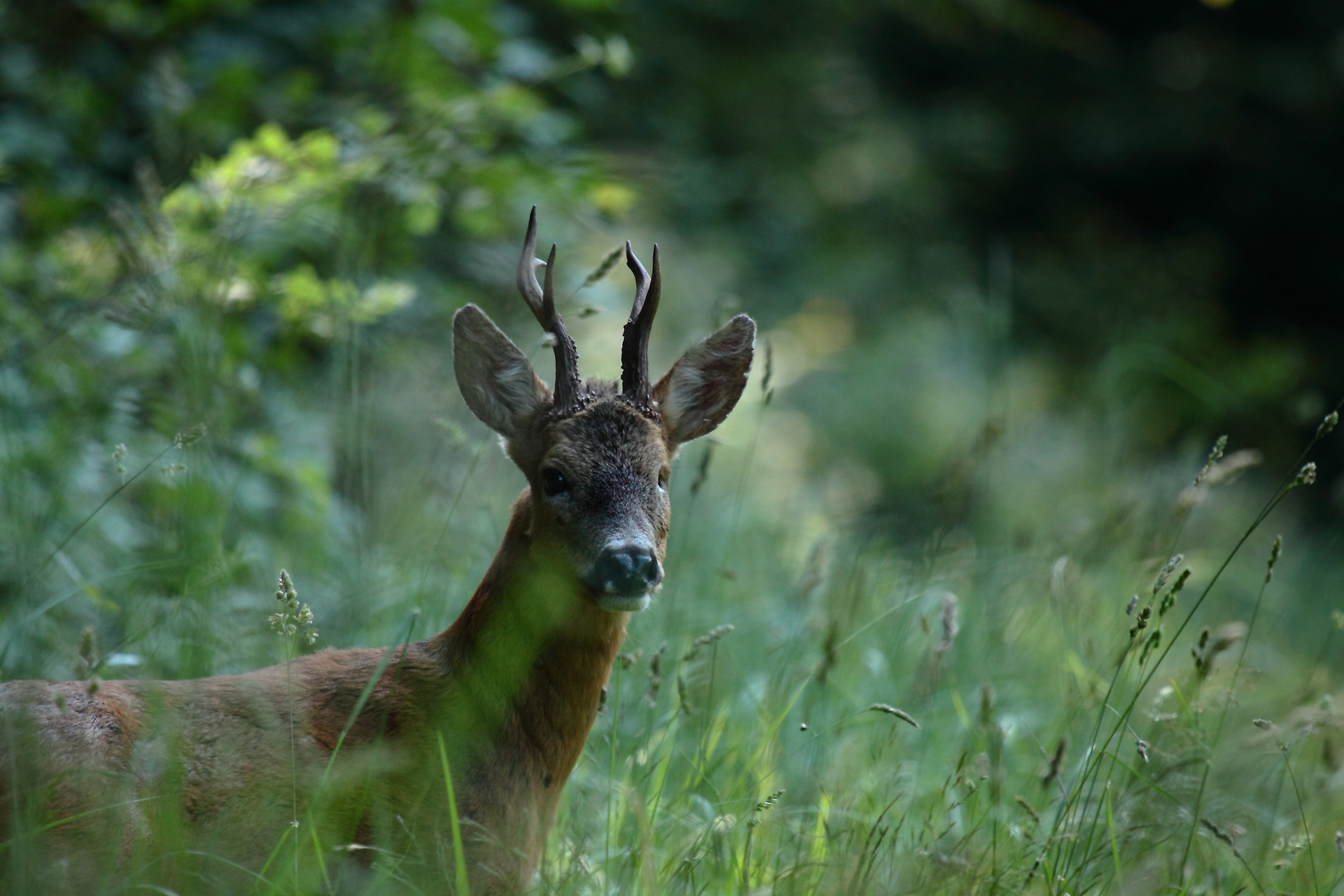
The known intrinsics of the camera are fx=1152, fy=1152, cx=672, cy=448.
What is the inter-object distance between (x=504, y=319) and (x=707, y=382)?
6.61ft

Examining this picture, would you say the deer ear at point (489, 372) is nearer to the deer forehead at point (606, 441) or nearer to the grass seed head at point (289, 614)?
the deer forehead at point (606, 441)

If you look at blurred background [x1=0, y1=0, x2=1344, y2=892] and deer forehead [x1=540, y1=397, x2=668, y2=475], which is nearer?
deer forehead [x1=540, y1=397, x2=668, y2=475]

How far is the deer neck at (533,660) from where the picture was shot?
2879 mm

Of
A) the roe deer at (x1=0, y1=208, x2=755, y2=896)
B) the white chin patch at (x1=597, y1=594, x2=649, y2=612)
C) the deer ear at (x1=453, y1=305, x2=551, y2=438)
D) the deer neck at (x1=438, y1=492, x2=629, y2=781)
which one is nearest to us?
the roe deer at (x1=0, y1=208, x2=755, y2=896)

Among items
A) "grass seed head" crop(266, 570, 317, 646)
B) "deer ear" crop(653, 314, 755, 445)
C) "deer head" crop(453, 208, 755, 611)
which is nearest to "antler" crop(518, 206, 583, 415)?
"deer head" crop(453, 208, 755, 611)

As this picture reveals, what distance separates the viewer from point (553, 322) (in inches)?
114

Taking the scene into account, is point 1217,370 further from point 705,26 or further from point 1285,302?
point 705,26

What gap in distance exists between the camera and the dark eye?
9.64 ft

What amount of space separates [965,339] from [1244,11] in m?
3.86

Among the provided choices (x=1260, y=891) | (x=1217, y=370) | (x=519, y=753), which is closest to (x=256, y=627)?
(x=519, y=753)

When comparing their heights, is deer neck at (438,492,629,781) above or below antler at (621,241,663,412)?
below

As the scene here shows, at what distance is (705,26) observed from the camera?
8609 mm

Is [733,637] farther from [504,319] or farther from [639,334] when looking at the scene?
[504,319]

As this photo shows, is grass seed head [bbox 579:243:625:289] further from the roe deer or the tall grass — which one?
the roe deer
